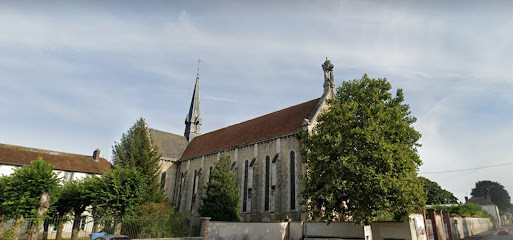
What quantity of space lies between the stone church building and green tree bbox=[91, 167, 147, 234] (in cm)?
931

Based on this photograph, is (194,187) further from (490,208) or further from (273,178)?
(490,208)

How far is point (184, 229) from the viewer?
2470cm

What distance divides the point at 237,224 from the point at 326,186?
23.9 feet

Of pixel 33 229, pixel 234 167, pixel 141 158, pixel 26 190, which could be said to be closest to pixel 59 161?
pixel 141 158

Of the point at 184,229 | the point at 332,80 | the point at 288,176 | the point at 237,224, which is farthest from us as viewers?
the point at 332,80

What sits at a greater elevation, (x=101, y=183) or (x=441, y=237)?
(x=101, y=183)

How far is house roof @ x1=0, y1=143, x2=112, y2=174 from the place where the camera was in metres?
32.0

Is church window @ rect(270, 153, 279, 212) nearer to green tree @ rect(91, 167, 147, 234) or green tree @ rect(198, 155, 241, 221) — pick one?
green tree @ rect(198, 155, 241, 221)

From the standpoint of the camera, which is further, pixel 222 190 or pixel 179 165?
pixel 179 165

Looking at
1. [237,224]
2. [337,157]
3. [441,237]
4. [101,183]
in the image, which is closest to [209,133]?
[101,183]

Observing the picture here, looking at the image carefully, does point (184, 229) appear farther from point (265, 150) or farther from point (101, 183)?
point (265, 150)

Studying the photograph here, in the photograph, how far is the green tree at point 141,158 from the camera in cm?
3014

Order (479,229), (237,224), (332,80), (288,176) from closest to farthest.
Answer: (237,224) → (288,176) → (332,80) → (479,229)

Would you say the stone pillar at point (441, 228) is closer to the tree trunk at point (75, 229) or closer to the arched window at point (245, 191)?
the arched window at point (245, 191)
